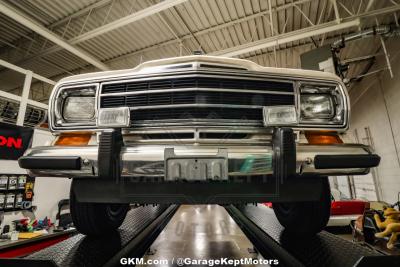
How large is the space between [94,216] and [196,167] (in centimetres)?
131

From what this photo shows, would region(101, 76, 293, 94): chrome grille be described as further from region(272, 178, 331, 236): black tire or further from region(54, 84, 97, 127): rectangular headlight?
region(272, 178, 331, 236): black tire

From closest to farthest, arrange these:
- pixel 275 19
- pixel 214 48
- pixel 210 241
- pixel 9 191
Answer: pixel 210 241
pixel 9 191
pixel 275 19
pixel 214 48

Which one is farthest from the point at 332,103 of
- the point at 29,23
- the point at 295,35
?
the point at 29,23

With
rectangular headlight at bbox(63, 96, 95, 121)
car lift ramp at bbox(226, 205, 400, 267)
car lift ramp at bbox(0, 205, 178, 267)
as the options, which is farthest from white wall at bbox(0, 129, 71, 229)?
car lift ramp at bbox(226, 205, 400, 267)

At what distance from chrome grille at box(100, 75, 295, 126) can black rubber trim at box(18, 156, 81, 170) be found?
39cm

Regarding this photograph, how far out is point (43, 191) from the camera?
4.27m

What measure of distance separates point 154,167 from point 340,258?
1356 millimetres

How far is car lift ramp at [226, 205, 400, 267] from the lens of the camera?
3.95ft

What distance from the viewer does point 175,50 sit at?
7.07m

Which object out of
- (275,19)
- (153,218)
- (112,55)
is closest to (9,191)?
(153,218)

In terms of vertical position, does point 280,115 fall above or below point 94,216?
above

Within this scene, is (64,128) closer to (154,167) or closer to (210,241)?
(154,167)

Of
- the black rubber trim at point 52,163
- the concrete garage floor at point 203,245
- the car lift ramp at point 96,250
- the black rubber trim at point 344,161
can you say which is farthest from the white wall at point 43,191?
the black rubber trim at point 344,161

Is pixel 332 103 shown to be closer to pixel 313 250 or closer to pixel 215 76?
pixel 215 76
